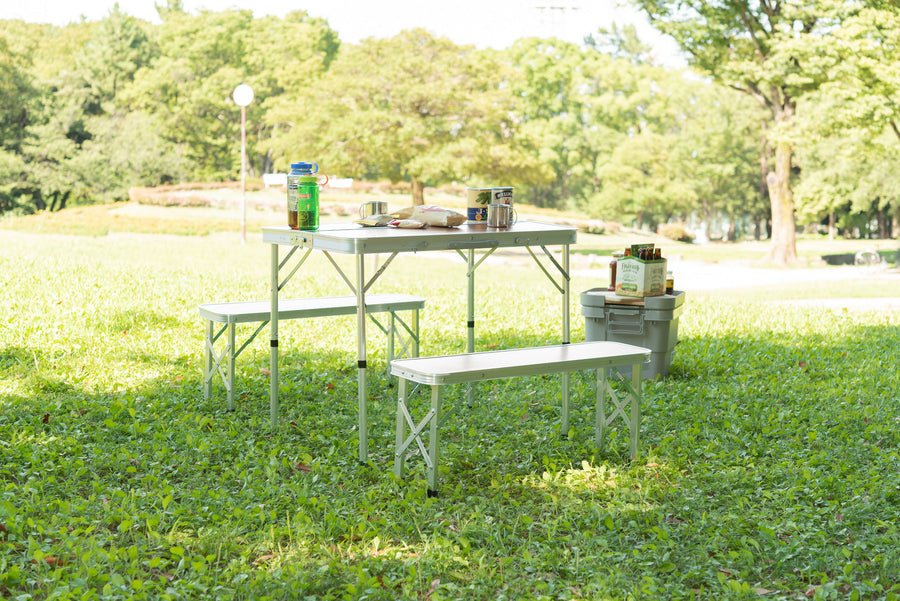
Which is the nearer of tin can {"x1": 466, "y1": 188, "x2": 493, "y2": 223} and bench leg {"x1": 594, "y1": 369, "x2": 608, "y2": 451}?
bench leg {"x1": 594, "y1": 369, "x2": 608, "y2": 451}

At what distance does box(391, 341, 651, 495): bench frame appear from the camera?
3.81 metres

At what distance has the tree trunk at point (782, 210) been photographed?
21.5 meters

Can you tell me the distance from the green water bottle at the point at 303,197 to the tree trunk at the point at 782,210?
Result: 19.2 meters

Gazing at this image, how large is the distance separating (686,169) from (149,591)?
Result: 48.1m

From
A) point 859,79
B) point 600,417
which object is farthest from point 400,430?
point 859,79

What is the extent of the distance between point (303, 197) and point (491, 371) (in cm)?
142

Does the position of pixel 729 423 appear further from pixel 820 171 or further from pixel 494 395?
pixel 820 171

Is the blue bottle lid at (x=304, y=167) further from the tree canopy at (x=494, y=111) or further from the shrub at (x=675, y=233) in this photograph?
the shrub at (x=675, y=233)

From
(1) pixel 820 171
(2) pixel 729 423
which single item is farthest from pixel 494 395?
(1) pixel 820 171

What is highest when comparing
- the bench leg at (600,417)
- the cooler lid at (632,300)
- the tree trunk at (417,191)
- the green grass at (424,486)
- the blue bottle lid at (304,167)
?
the tree trunk at (417,191)

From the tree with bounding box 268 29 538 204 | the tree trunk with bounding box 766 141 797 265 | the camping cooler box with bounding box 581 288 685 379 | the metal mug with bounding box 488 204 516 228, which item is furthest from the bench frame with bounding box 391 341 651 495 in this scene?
the tree with bounding box 268 29 538 204

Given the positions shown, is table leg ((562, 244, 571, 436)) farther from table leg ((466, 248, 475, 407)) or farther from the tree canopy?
the tree canopy

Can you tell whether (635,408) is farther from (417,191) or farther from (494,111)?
(417,191)

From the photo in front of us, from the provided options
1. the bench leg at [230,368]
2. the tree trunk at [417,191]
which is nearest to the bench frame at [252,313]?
the bench leg at [230,368]
